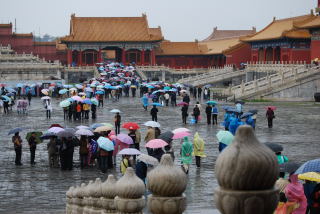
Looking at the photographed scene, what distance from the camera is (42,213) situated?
14.3m

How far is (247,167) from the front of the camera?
5047 millimetres

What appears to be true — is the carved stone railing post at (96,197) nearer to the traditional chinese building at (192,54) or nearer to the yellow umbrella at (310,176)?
the yellow umbrella at (310,176)

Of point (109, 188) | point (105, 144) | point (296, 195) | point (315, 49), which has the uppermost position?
point (315, 49)

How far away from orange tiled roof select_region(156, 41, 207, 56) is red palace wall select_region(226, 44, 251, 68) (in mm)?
7784

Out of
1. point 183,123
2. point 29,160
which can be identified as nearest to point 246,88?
point 183,123

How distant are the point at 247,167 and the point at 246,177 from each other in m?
0.08

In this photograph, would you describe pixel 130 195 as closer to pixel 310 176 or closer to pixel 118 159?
pixel 310 176

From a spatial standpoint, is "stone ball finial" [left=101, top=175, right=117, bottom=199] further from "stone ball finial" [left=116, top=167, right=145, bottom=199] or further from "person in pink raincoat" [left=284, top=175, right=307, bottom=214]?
"person in pink raincoat" [left=284, top=175, right=307, bottom=214]

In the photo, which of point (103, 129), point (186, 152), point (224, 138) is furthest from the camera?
point (103, 129)

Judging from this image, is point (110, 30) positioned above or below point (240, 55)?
above

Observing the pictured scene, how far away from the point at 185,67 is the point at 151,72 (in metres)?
6.96

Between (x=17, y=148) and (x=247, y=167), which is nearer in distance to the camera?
(x=247, y=167)

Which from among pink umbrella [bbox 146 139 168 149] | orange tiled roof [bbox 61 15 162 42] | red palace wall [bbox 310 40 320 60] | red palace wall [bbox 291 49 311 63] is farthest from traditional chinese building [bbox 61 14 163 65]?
pink umbrella [bbox 146 139 168 149]

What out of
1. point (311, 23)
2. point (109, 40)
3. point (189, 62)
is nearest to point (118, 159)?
point (311, 23)
